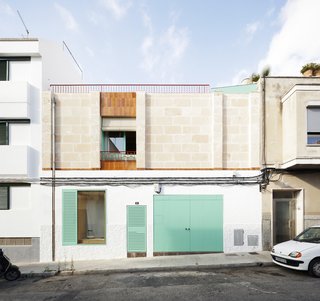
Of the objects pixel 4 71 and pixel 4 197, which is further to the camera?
pixel 4 71

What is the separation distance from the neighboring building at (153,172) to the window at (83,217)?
1.6 inches

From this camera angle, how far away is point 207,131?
11.2 metres

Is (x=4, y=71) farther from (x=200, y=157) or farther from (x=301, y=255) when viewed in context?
(x=301, y=255)

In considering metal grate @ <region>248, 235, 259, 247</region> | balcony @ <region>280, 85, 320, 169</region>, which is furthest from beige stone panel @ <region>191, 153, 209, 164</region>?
metal grate @ <region>248, 235, 259, 247</region>

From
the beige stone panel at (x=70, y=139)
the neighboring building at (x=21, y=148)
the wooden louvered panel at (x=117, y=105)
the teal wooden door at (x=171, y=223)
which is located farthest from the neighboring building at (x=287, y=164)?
the neighboring building at (x=21, y=148)

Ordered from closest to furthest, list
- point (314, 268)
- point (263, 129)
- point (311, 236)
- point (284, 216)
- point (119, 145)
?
point (314, 268) → point (311, 236) → point (263, 129) → point (119, 145) → point (284, 216)

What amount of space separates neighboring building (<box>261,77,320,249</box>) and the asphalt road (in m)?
2.89

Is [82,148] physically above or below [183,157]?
above

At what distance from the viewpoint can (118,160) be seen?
1110 centimetres

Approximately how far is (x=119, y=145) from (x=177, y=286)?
623cm

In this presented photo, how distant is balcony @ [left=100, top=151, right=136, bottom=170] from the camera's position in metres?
11.0

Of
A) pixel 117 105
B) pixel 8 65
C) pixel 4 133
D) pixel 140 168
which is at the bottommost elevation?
pixel 140 168

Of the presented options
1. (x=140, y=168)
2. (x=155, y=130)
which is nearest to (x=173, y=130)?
(x=155, y=130)

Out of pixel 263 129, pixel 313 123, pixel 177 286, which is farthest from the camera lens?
pixel 263 129
